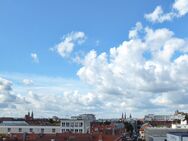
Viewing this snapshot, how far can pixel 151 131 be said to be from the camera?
16625 centimetres

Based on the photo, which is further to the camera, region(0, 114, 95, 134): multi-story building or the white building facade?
the white building facade

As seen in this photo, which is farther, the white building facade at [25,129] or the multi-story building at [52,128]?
the white building facade at [25,129]

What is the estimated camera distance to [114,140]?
106812mm

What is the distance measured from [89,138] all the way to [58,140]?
792cm

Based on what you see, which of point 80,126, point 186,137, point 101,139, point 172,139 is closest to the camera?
point 186,137

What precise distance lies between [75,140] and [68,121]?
79637 mm

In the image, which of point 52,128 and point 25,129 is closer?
point 52,128

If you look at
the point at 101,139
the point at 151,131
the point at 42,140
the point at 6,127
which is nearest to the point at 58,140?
the point at 42,140

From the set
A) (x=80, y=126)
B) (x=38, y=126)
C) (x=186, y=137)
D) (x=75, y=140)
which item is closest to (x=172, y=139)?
(x=186, y=137)

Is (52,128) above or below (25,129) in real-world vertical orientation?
above

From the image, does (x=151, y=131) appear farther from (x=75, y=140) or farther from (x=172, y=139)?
(x=172, y=139)

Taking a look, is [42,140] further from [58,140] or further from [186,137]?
[186,137]

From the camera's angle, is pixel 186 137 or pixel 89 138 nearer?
pixel 186 137

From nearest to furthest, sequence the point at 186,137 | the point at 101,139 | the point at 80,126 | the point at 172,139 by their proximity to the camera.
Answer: the point at 186,137, the point at 172,139, the point at 101,139, the point at 80,126
